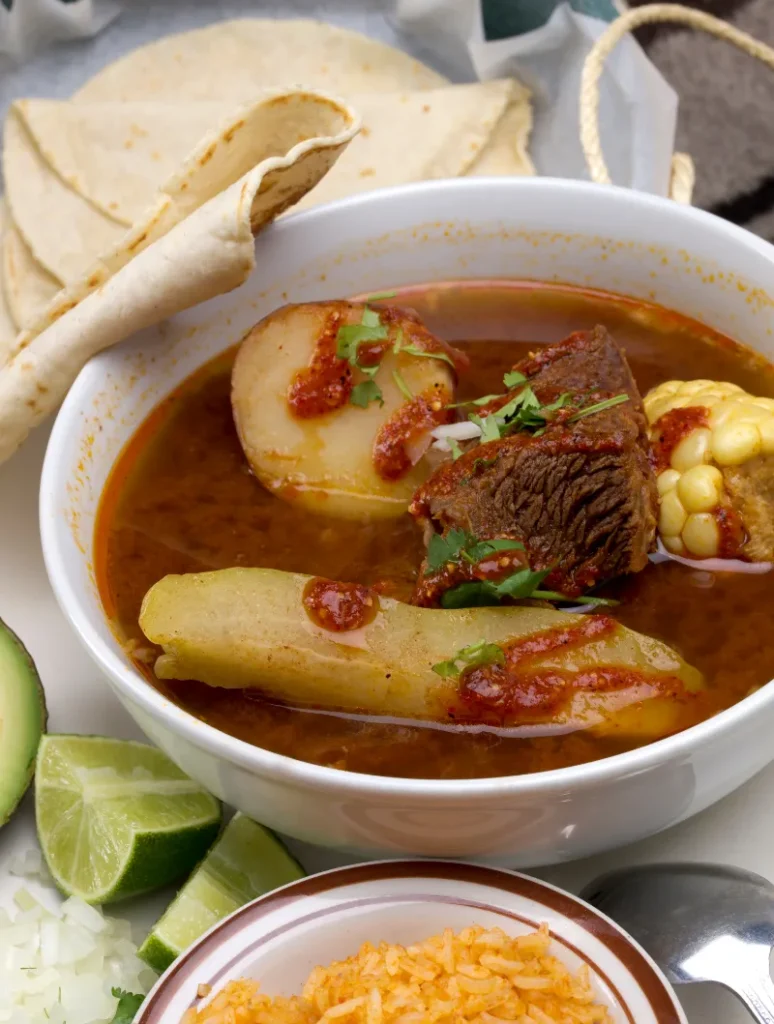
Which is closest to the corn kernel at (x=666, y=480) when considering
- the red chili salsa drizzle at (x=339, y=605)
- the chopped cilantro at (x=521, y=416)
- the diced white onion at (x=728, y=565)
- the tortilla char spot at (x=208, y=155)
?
the diced white onion at (x=728, y=565)

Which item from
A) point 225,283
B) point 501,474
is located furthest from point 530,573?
point 225,283

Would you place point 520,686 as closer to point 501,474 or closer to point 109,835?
point 501,474

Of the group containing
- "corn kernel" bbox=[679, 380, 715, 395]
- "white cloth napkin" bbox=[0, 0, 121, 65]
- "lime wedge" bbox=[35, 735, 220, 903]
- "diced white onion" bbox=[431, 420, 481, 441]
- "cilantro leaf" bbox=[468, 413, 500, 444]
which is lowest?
"lime wedge" bbox=[35, 735, 220, 903]

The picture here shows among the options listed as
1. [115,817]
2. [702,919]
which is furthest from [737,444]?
[115,817]

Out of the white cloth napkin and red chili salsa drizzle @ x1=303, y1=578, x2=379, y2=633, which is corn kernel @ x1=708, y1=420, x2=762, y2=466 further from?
the white cloth napkin

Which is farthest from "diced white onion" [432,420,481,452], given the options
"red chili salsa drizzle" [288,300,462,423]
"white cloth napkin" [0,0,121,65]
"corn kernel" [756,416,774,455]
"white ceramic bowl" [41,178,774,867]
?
"white cloth napkin" [0,0,121,65]

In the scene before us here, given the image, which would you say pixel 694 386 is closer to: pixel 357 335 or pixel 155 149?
pixel 357 335

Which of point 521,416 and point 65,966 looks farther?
point 521,416
